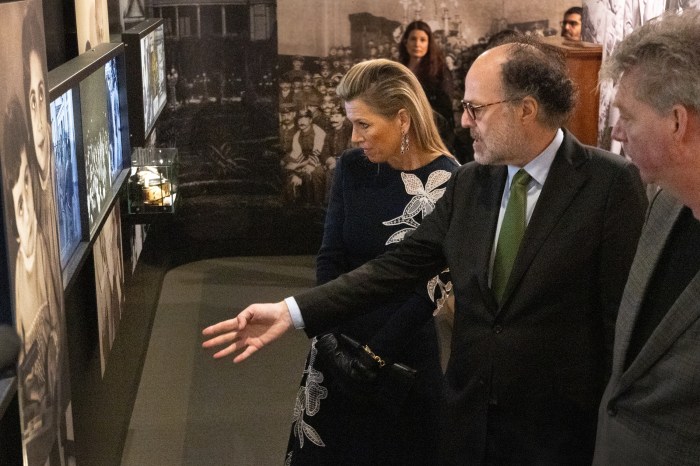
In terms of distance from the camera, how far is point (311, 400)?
3834 mm

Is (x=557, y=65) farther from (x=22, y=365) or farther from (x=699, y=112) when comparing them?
(x=22, y=365)

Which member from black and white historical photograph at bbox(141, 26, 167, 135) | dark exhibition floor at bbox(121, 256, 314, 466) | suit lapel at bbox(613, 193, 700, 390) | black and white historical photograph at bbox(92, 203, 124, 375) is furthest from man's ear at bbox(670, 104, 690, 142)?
black and white historical photograph at bbox(141, 26, 167, 135)

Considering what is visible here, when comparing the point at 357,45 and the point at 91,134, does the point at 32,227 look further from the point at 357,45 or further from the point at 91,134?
the point at 357,45

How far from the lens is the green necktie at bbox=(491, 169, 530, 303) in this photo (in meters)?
2.85

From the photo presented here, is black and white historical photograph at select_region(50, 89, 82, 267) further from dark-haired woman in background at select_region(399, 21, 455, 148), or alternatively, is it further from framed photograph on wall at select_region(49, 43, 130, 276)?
dark-haired woman in background at select_region(399, 21, 455, 148)

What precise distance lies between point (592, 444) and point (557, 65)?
1.08 metres

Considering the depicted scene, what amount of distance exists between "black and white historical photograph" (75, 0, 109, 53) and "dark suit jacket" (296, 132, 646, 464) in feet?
7.52

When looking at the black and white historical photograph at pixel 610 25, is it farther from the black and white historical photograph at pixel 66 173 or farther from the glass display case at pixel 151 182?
the black and white historical photograph at pixel 66 173

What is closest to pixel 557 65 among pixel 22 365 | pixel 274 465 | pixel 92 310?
pixel 22 365

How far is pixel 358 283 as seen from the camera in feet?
10.4

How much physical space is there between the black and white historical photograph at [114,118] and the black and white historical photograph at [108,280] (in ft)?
0.76

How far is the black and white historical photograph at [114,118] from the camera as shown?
4.78 metres

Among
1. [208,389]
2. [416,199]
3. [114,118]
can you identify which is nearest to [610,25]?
[208,389]

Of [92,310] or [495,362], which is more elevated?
[495,362]
